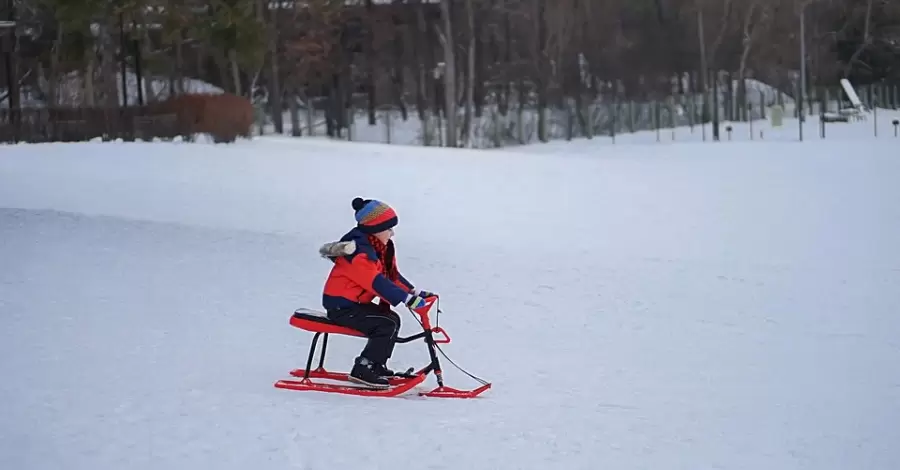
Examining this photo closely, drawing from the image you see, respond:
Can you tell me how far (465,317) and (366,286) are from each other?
4339 millimetres

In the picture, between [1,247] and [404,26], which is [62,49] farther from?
[1,247]

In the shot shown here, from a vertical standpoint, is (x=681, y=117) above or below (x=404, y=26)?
below

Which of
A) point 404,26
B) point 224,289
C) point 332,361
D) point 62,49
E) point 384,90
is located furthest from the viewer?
point 384,90

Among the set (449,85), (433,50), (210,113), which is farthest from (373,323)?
(433,50)

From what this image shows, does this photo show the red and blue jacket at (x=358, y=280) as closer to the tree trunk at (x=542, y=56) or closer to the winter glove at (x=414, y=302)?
the winter glove at (x=414, y=302)

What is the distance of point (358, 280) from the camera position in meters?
9.01

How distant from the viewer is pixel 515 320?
13.1 m

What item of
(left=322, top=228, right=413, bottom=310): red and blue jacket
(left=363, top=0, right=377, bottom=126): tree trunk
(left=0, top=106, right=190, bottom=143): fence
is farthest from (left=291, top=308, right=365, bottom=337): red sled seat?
(left=363, top=0, right=377, bottom=126): tree trunk

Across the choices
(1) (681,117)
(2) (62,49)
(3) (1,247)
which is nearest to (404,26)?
(1) (681,117)

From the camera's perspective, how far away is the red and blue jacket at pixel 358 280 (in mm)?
8906

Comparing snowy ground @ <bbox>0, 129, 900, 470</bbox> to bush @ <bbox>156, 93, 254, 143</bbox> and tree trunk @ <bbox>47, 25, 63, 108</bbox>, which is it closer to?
bush @ <bbox>156, 93, 254, 143</bbox>

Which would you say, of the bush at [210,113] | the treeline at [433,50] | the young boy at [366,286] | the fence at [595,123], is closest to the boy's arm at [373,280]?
the young boy at [366,286]

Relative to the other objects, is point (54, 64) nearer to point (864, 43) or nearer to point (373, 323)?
point (373, 323)

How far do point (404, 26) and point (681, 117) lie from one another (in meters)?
14.4
